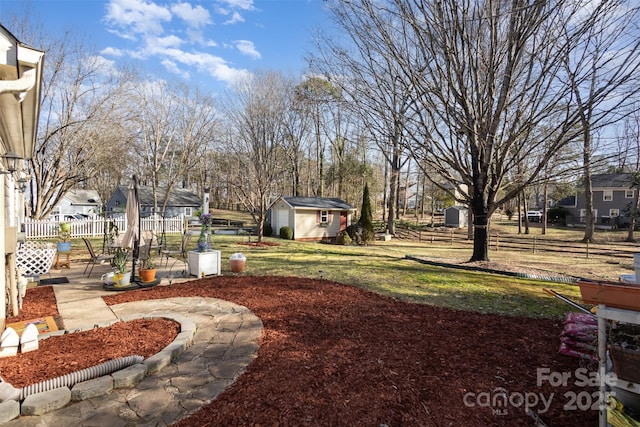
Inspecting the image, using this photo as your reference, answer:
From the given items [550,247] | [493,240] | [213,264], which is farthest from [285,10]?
[493,240]

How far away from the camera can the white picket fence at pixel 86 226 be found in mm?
14859

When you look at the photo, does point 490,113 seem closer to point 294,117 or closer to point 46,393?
point 46,393

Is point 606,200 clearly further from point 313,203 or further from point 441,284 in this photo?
point 441,284

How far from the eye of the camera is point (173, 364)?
10.5 feet

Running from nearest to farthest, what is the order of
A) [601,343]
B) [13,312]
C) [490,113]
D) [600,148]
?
[601,343], [13,312], [600,148], [490,113]

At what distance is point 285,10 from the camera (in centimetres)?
880

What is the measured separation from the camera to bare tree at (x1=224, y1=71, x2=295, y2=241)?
51.6ft

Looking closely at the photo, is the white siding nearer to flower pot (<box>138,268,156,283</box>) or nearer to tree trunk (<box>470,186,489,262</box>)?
tree trunk (<box>470,186,489,262</box>)

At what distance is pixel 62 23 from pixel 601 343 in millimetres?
19166

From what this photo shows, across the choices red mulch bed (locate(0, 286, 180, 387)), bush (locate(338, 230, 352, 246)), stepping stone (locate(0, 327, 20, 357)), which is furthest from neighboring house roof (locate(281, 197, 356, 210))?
stepping stone (locate(0, 327, 20, 357))

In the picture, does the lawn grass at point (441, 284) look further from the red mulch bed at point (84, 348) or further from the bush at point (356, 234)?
the bush at point (356, 234)

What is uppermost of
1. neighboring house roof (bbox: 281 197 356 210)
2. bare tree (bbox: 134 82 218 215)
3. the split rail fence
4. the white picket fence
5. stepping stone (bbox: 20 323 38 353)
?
bare tree (bbox: 134 82 218 215)

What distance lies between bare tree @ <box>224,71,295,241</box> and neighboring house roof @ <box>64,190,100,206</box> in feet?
103

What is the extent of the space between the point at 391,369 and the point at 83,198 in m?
47.8
